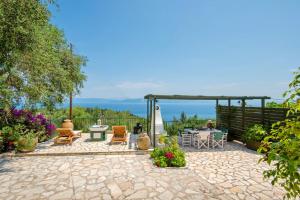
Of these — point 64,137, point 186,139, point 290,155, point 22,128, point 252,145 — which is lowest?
point 252,145

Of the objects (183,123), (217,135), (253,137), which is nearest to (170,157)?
(217,135)

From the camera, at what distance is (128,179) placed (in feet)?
19.0

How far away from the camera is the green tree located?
606cm

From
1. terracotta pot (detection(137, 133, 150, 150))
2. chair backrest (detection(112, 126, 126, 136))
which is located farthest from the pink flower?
→ chair backrest (detection(112, 126, 126, 136))

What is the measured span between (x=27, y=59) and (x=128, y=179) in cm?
555

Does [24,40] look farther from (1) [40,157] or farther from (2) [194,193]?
(2) [194,193]

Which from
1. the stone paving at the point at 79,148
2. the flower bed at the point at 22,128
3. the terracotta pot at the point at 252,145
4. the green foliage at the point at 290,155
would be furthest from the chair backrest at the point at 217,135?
the green foliage at the point at 290,155

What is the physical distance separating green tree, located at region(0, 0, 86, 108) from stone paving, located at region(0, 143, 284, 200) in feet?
8.30

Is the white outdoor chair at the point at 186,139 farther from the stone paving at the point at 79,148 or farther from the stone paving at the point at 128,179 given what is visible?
the stone paving at the point at 79,148

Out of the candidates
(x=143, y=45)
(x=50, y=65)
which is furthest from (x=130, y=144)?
(x=143, y=45)

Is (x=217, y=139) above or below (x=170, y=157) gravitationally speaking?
above

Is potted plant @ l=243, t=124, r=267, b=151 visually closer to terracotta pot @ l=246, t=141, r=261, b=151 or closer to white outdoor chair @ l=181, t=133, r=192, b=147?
terracotta pot @ l=246, t=141, r=261, b=151

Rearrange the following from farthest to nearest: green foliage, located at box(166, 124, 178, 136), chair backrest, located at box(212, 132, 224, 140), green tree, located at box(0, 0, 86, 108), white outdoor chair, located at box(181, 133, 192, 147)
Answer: green foliage, located at box(166, 124, 178, 136), white outdoor chair, located at box(181, 133, 192, 147), chair backrest, located at box(212, 132, 224, 140), green tree, located at box(0, 0, 86, 108)

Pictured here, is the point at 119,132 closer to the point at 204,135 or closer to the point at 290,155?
the point at 204,135
